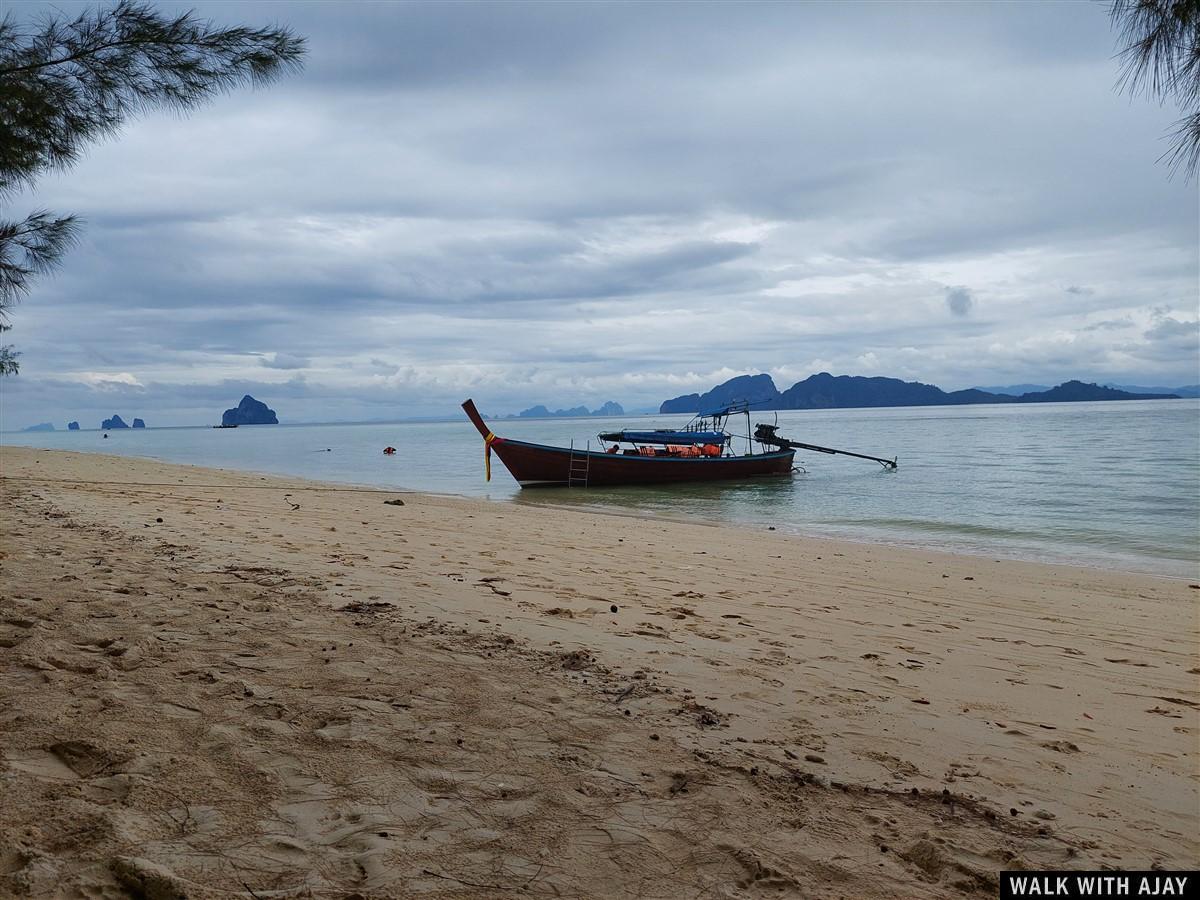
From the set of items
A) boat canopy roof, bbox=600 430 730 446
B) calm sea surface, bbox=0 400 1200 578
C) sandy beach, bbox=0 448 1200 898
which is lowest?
calm sea surface, bbox=0 400 1200 578

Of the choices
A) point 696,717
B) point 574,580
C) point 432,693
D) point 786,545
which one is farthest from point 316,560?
point 786,545

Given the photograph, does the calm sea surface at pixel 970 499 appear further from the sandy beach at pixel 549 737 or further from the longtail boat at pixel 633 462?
the sandy beach at pixel 549 737

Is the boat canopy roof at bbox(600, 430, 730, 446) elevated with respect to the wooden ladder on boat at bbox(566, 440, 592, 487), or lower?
elevated

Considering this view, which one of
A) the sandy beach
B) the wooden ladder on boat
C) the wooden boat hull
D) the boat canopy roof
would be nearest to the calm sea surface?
the wooden boat hull

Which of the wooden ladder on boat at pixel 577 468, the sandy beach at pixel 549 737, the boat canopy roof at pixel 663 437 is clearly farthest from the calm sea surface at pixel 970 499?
the sandy beach at pixel 549 737

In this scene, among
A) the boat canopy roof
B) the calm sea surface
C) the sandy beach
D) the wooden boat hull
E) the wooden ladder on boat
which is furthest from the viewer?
the boat canopy roof

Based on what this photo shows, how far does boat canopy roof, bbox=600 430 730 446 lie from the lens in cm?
3066

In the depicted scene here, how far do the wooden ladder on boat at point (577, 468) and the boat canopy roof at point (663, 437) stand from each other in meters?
2.66

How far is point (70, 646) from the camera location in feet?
13.3

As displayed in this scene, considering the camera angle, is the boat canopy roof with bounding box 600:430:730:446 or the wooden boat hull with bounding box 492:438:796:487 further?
the boat canopy roof with bounding box 600:430:730:446

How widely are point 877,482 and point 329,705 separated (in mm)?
29655

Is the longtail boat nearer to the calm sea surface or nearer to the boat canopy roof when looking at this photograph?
the boat canopy roof

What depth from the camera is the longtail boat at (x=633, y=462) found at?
27.3 meters

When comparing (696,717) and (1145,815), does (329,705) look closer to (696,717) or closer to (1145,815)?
(696,717)
